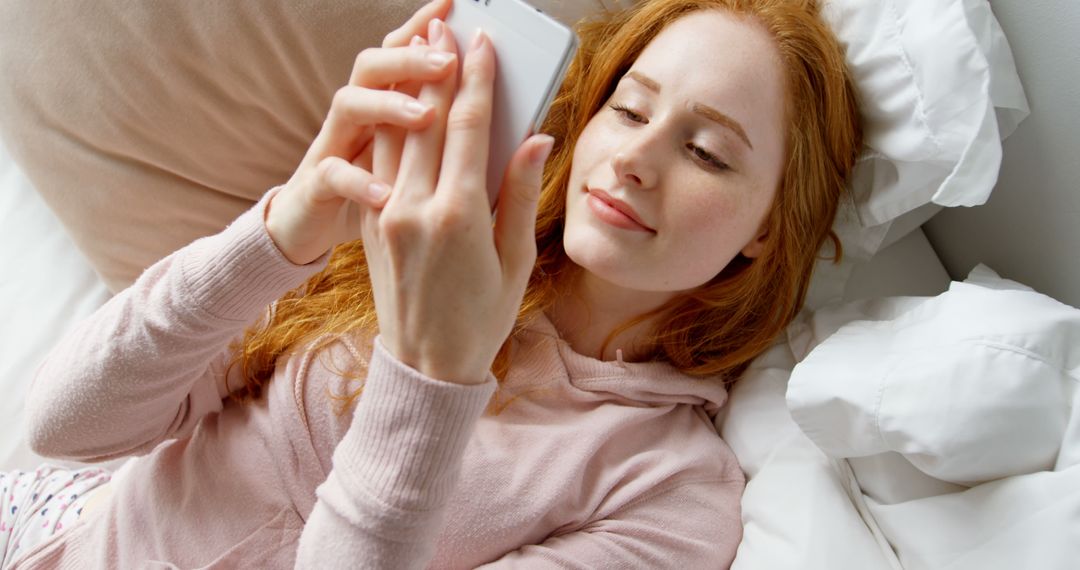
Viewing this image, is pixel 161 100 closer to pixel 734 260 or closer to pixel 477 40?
pixel 477 40

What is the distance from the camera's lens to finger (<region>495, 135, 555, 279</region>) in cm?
62

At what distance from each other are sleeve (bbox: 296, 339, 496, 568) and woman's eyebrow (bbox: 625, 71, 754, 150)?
40 centimetres

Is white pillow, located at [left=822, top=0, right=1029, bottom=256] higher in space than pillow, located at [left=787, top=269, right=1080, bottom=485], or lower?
higher

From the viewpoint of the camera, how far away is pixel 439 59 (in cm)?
62

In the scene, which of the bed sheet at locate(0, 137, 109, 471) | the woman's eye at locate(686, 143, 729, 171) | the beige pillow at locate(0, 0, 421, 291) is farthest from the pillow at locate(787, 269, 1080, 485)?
the bed sheet at locate(0, 137, 109, 471)

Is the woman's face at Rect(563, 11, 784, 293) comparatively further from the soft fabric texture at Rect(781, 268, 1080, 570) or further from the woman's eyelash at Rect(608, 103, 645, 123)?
the soft fabric texture at Rect(781, 268, 1080, 570)

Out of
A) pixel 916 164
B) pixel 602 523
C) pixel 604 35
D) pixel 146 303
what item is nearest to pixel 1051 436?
pixel 916 164

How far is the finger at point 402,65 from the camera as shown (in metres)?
0.63

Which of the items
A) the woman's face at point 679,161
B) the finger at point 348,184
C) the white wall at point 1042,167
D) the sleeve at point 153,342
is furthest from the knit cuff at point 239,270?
the white wall at point 1042,167

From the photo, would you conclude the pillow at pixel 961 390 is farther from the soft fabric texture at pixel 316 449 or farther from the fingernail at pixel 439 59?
the fingernail at pixel 439 59

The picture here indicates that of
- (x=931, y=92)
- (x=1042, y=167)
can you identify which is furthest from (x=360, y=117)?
(x=1042, y=167)

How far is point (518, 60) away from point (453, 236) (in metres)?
0.16

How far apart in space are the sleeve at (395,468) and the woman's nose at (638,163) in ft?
0.98

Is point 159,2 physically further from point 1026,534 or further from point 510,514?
point 1026,534
